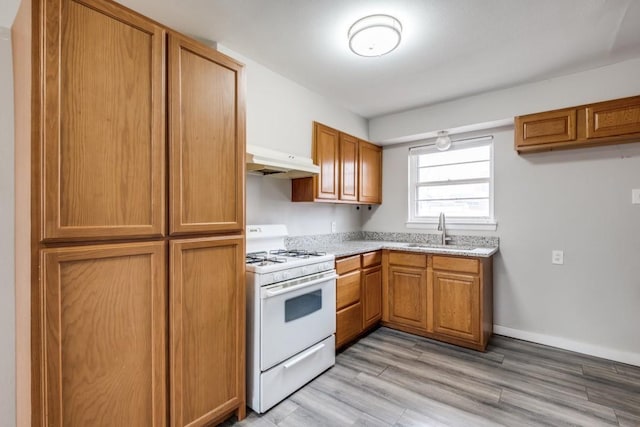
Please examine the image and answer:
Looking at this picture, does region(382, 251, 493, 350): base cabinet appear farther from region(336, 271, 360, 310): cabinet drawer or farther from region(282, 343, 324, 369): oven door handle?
region(282, 343, 324, 369): oven door handle

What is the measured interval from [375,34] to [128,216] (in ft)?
5.76

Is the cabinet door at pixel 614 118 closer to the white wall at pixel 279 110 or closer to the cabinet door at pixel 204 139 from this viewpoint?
the white wall at pixel 279 110

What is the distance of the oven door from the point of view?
1891mm

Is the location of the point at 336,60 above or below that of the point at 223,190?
above

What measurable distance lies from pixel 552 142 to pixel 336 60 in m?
1.99

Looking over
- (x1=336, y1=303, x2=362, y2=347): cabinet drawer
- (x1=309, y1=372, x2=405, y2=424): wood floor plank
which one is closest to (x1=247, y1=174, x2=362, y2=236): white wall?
(x1=336, y1=303, x2=362, y2=347): cabinet drawer

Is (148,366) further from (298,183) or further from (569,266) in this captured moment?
(569,266)

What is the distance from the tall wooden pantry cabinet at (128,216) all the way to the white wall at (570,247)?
8.91 ft

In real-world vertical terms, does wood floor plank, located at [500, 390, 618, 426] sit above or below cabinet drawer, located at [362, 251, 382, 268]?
below

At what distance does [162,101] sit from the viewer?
1.45 m

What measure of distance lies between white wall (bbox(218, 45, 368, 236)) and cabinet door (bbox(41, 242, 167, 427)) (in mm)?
1258

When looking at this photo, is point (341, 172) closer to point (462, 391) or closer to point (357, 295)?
point (357, 295)
